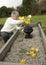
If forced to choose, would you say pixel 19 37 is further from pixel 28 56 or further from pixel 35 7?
pixel 35 7

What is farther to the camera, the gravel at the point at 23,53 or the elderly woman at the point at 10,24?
the elderly woman at the point at 10,24

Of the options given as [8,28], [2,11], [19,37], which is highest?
[8,28]

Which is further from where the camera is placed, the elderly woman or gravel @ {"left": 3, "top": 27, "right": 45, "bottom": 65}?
the elderly woman

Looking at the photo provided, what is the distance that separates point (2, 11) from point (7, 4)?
2746mm

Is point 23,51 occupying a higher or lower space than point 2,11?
higher

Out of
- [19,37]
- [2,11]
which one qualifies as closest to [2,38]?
[19,37]

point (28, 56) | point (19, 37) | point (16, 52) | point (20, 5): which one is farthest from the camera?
point (20, 5)

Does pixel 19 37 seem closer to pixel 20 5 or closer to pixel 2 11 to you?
pixel 2 11

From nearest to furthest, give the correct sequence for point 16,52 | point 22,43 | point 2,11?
point 16,52 → point 22,43 → point 2,11

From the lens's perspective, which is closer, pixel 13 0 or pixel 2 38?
pixel 2 38

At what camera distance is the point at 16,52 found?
669 cm

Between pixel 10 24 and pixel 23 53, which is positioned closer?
pixel 23 53

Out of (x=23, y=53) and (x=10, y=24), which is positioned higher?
(x=10, y=24)

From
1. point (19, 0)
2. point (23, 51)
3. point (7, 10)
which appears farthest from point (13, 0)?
point (23, 51)
